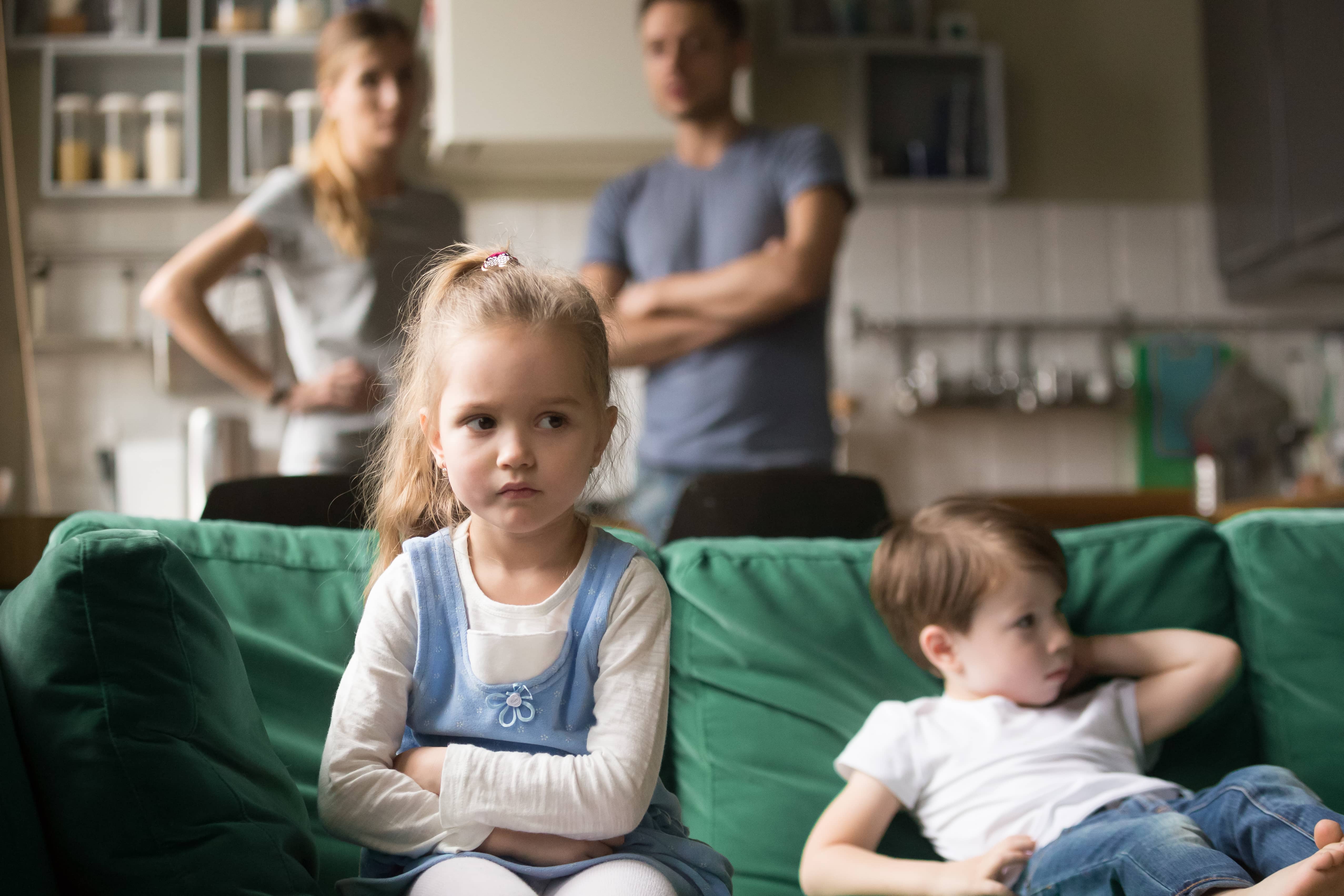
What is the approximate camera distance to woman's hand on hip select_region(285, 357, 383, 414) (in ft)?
6.30

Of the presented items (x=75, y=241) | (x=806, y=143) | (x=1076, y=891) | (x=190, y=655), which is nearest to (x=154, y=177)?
(x=75, y=241)

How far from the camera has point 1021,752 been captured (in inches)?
49.0

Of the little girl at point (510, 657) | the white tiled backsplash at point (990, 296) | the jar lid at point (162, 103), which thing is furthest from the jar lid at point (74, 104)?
the little girl at point (510, 657)

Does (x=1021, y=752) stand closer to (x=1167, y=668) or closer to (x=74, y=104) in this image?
(x=1167, y=668)

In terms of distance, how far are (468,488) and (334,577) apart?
451 millimetres

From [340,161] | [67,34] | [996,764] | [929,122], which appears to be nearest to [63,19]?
[67,34]

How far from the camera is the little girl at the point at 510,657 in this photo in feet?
2.85

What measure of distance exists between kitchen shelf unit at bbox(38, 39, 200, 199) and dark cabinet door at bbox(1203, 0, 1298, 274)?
9.88 ft

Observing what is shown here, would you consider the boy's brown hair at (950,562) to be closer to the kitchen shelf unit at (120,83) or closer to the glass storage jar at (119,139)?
the kitchen shelf unit at (120,83)

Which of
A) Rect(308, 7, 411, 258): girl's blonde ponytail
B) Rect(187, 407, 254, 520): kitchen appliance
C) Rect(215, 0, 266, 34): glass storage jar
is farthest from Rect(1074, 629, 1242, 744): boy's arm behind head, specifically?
Rect(215, 0, 266, 34): glass storage jar

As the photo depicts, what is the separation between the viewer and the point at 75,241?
3531mm

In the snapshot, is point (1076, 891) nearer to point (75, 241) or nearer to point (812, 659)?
point (812, 659)

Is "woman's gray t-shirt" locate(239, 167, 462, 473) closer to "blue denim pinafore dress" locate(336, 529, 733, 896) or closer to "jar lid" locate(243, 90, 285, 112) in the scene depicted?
"blue denim pinafore dress" locate(336, 529, 733, 896)

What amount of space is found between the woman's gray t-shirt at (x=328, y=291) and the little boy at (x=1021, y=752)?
39.2 inches
